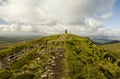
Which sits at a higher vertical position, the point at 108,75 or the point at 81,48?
the point at 81,48

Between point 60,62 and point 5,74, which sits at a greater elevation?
point 60,62

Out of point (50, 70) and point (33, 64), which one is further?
point (33, 64)

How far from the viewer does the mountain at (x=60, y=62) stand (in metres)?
64.2

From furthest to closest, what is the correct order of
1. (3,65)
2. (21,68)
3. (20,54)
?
(20,54)
(3,65)
(21,68)

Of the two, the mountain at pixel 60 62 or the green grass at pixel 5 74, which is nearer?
the green grass at pixel 5 74

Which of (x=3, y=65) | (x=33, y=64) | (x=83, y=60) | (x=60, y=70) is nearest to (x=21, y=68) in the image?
(x=33, y=64)

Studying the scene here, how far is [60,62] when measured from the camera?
2837 inches

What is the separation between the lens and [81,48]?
9025cm

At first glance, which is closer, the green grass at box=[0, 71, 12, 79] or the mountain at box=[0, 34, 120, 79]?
the green grass at box=[0, 71, 12, 79]

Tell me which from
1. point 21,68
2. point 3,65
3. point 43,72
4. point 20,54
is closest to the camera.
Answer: point 43,72

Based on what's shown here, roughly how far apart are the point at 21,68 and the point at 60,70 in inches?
632

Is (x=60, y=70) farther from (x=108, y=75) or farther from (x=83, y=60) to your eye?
(x=108, y=75)

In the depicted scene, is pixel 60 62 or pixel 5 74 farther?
pixel 60 62

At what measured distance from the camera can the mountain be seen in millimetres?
64250
